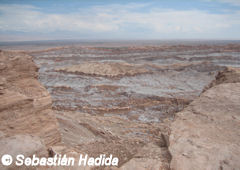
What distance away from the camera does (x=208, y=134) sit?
3.02m

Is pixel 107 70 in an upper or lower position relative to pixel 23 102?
lower

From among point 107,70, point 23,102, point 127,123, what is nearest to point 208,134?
point 23,102

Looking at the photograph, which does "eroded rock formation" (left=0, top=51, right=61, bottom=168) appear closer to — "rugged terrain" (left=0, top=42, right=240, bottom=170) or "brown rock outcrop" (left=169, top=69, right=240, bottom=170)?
"rugged terrain" (left=0, top=42, right=240, bottom=170)

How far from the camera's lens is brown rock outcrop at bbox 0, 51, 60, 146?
4281 mm

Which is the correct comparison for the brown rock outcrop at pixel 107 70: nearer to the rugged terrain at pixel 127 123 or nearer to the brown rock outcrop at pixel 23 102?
the rugged terrain at pixel 127 123

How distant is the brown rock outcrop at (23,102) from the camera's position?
4.28m

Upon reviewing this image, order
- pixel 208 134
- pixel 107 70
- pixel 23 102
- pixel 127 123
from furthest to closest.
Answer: pixel 107 70, pixel 127 123, pixel 23 102, pixel 208 134

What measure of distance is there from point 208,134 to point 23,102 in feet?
13.7

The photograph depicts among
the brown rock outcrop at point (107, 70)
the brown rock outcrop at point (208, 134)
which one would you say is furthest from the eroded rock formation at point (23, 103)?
the brown rock outcrop at point (107, 70)

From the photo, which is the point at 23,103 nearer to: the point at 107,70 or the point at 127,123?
the point at 127,123

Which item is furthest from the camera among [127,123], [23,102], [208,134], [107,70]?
[107,70]

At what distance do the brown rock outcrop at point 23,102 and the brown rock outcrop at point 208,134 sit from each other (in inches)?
136

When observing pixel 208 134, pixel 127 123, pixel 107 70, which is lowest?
pixel 127 123

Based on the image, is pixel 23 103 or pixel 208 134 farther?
pixel 23 103
